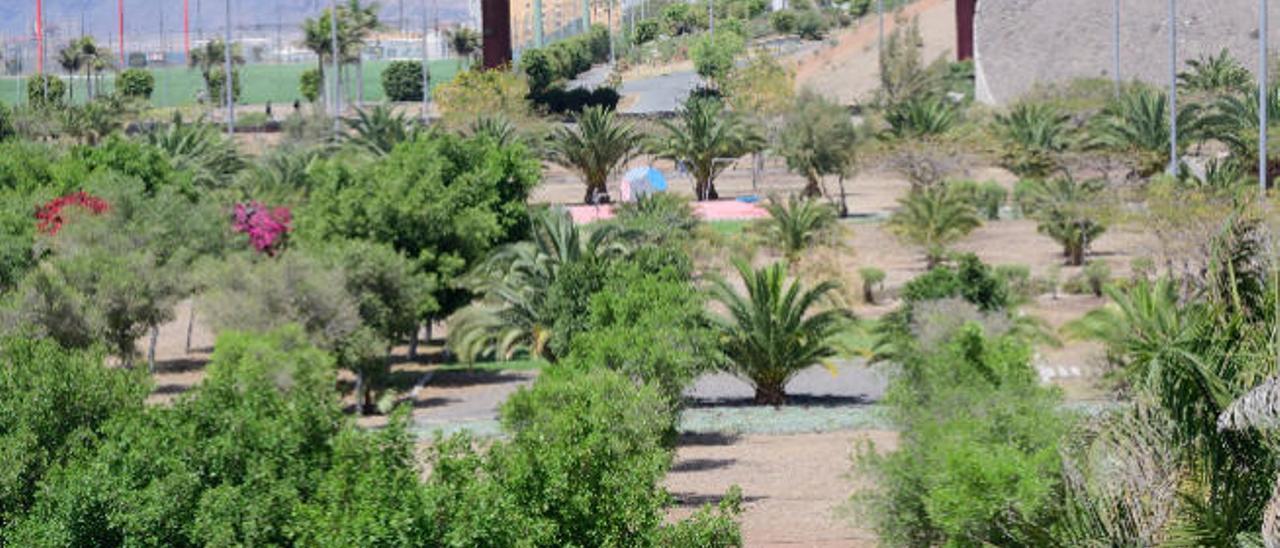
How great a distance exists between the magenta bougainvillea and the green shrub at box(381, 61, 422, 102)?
71.9 meters

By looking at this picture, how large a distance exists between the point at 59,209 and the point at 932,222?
17.0 m

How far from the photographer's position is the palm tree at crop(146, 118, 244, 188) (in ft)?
191

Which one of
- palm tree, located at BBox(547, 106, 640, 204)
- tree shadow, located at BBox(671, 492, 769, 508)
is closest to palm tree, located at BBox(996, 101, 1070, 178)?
palm tree, located at BBox(547, 106, 640, 204)

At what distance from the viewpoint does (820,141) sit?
6022 cm

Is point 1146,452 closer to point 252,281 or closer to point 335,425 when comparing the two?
point 335,425

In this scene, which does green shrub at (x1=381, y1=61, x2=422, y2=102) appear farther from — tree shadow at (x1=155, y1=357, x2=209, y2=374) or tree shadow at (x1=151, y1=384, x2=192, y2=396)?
tree shadow at (x1=151, y1=384, x2=192, y2=396)

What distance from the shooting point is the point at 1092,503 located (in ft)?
43.1

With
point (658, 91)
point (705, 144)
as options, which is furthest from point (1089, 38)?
point (658, 91)

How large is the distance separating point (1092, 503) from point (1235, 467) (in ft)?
4.00

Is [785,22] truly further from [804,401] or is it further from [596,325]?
[596,325]

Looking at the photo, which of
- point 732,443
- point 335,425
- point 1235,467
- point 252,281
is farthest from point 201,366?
point 1235,467

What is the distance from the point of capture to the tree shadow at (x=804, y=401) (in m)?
33.3

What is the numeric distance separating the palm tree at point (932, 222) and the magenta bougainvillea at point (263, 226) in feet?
40.9

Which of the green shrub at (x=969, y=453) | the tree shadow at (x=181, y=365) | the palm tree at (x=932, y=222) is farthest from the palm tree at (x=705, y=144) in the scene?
the green shrub at (x=969, y=453)
